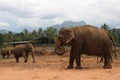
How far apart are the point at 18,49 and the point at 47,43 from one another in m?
37.8

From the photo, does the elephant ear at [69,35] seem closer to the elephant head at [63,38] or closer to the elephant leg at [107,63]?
the elephant head at [63,38]

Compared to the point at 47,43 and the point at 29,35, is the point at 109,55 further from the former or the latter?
the point at 29,35

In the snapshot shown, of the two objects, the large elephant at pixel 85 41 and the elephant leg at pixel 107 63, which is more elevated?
the large elephant at pixel 85 41

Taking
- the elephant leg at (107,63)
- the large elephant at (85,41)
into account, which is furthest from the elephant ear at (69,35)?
the elephant leg at (107,63)

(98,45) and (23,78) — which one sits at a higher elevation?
(98,45)

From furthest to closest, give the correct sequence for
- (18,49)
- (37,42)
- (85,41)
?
(37,42) < (18,49) < (85,41)

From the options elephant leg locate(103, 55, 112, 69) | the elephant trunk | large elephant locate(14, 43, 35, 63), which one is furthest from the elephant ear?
large elephant locate(14, 43, 35, 63)

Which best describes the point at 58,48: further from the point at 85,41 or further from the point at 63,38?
the point at 85,41

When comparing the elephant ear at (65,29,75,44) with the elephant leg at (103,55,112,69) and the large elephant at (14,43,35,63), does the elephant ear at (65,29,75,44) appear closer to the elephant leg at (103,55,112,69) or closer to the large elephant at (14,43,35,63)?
the elephant leg at (103,55,112,69)

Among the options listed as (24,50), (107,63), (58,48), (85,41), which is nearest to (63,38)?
(58,48)

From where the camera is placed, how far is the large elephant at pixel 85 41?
1984cm

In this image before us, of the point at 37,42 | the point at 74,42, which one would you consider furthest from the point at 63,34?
the point at 37,42

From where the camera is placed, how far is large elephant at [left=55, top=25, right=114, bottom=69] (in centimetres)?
1984

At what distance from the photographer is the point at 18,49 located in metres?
31.8
